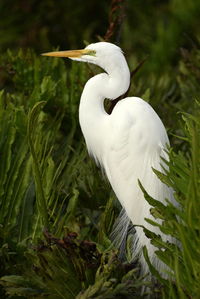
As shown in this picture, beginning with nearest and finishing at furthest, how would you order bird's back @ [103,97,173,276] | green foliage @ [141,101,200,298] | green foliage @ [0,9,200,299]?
1. green foliage @ [141,101,200,298]
2. green foliage @ [0,9,200,299]
3. bird's back @ [103,97,173,276]

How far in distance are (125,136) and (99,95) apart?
170mm

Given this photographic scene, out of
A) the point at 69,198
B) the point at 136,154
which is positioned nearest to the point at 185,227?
the point at 136,154

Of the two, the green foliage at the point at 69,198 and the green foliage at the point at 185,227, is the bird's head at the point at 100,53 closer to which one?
the green foliage at the point at 69,198

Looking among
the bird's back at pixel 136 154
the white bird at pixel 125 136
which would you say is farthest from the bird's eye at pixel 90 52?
A: the bird's back at pixel 136 154

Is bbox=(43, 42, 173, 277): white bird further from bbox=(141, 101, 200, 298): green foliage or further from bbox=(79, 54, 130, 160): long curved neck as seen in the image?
bbox=(141, 101, 200, 298): green foliage

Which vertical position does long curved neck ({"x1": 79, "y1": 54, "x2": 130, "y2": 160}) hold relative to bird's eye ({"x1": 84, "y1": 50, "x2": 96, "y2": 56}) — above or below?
below

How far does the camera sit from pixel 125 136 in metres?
2.27

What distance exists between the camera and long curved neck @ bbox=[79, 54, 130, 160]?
2307 millimetres

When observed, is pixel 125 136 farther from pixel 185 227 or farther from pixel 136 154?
pixel 185 227

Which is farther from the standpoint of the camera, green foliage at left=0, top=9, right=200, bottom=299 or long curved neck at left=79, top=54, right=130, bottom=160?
long curved neck at left=79, top=54, right=130, bottom=160

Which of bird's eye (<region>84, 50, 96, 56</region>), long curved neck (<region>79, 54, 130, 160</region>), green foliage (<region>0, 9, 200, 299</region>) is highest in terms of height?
bird's eye (<region>84, 50, 96, 56</region>)

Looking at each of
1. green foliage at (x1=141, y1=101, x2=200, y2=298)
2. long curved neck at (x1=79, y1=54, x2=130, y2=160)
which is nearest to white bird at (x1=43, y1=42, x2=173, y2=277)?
long curved neck at (x1=79, y1=54, x2=130, y2=160)

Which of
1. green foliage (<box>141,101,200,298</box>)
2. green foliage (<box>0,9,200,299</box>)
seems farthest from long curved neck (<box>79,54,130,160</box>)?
green foliage (<box>141,101,200,298</box>)

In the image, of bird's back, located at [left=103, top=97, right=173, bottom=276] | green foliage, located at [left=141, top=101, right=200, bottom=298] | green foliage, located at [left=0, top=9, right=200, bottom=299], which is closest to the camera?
green foliage, located at [left=141, top=101, right=200, bottom=298]
